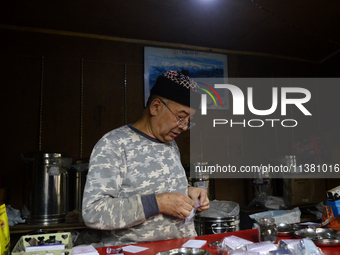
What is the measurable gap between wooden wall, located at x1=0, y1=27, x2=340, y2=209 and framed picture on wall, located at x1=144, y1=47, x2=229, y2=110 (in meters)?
0.13

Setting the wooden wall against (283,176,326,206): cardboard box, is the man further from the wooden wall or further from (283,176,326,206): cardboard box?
(283,176,326,206): cardboard box

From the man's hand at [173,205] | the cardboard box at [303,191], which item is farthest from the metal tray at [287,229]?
the cardboard box at [303,191]

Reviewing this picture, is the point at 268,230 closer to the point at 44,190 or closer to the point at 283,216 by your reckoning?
the point at 283,216

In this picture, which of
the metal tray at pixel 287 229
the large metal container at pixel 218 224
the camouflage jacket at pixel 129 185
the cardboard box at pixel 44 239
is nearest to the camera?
the cardboard box at pixel 44 239

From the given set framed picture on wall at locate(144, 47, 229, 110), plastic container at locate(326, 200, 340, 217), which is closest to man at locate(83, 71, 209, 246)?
plastic container at locate(326, 200, 340, 217)

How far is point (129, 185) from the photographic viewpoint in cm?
167

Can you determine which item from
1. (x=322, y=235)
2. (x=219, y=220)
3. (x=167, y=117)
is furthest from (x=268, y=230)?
(x=219, y=220)

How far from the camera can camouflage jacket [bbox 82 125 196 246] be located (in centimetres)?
147

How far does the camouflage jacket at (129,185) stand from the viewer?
147 cm

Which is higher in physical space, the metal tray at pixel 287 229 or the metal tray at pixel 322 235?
the metal tray at pixel 322 235

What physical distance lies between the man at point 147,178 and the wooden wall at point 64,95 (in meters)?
2.12

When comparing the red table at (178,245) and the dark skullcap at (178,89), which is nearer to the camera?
the red table at (178,245)

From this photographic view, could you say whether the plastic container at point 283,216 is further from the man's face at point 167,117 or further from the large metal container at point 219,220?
the man's face at point 167,117

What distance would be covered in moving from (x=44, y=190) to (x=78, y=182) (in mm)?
379
